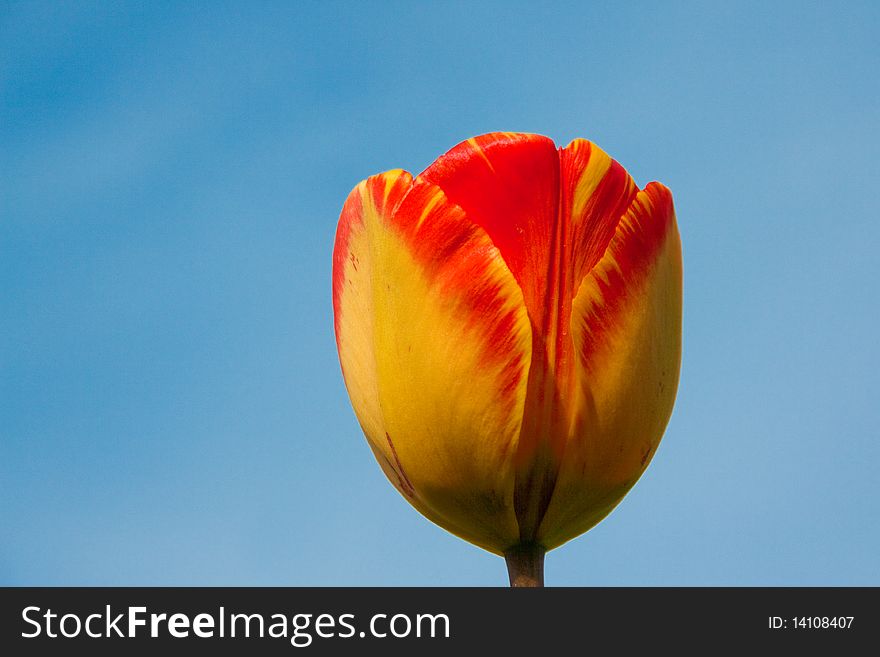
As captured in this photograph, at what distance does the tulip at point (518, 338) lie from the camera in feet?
3.59

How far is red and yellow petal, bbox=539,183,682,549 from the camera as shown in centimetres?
111

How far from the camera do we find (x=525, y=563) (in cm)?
117

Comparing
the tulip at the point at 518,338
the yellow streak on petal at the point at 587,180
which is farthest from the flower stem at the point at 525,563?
the yellow streak on petal at the point at 587,180

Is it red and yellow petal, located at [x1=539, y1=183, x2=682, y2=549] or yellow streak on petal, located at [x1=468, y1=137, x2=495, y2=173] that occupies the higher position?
yellow streak on petal, located at [x1=468, y1=137, x2=495, y2=173]

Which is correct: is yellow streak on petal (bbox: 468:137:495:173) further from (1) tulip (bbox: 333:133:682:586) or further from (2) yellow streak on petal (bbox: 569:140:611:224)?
(2) yellow streak on petal (bbox: 569:140:611:224)

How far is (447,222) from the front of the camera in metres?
1.12

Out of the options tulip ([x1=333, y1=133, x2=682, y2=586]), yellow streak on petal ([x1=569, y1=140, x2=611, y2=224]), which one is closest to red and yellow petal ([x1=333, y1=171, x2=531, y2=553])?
tulip ([x1=333, y1=133, x2=682, y2=586])

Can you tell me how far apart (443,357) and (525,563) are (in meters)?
0.28

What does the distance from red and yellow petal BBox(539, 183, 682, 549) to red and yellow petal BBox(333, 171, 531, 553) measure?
0.07 meters

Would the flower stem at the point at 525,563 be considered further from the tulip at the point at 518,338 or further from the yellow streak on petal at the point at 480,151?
the yellow streak on petal at the point at 480,151

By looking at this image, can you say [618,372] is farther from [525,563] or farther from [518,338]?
[525,563]

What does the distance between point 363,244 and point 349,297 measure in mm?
77

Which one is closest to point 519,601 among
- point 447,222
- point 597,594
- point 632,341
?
point 597,594

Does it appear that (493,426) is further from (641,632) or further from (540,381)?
(641,632)
